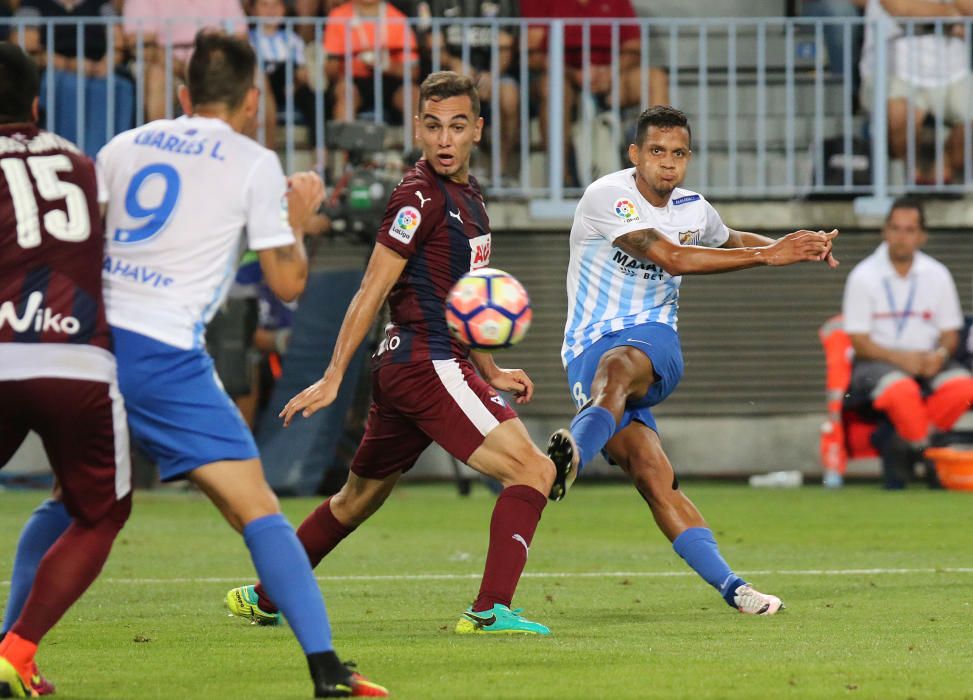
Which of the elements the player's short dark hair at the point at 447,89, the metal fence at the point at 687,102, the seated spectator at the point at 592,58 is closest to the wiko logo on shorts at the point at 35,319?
the player's short dark hair at the point at 447,89

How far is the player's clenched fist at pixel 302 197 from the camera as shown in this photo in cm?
571

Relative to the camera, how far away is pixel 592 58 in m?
16.1

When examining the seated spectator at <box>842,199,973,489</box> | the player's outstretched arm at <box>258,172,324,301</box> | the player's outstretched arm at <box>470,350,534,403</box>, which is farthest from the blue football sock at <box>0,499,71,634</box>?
the seated spectator at <box>842,199,973,489</box>

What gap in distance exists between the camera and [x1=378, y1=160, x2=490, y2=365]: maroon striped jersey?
23.6 ft

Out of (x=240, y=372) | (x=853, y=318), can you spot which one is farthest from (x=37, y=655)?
(x=853, y=318)

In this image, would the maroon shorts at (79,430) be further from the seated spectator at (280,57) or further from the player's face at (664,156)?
the seated spectator at (280,57)

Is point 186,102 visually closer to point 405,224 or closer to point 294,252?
point 294,252

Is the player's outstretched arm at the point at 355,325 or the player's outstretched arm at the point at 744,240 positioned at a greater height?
the player's outstretched arm at the point at 744,240

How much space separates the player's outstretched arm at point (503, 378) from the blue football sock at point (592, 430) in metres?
0.24

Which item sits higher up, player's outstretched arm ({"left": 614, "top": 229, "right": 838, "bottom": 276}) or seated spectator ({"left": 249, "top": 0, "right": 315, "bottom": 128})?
seated spectator ({"left": 249, "top": 0, "right": 315, "bottom": 128})

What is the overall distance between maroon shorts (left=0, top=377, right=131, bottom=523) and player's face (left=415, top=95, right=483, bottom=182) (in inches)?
86.7

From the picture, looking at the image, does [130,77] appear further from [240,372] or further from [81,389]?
[81,389]

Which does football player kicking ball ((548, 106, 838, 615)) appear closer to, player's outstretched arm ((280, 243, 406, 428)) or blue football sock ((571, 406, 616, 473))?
blue football sock ((571, 406, 616, 473))

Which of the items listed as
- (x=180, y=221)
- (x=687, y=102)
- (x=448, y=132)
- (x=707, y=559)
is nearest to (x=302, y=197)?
(x=180, y=221)
